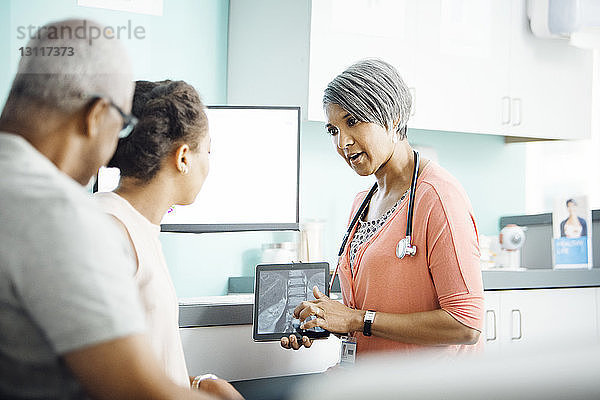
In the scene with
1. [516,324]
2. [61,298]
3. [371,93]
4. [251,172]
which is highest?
[371,93]

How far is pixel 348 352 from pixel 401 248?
303 millimetres

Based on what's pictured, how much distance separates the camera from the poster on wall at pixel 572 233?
3109 millimetres

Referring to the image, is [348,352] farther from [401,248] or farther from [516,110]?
[516,110]

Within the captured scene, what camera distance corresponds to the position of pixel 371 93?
1.66 meters

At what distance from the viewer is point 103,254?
63 cm

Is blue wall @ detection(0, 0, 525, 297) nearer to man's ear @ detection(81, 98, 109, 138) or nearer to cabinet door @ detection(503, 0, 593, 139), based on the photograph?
cabinet door @ detection(503, 0, 593, 139)

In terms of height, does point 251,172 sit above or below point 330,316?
above

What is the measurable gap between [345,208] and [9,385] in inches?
93.1

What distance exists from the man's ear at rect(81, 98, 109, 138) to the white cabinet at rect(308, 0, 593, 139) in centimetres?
180

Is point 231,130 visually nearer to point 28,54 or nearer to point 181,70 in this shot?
point 181,70

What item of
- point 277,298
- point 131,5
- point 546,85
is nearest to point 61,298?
point 277,298

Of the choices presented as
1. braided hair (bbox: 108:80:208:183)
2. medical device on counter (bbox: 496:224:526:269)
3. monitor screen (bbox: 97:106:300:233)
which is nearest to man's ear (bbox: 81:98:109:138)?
braided hair (bbox: 108:80:208:183)

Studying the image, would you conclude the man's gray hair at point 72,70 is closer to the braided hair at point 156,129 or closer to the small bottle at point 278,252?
the braided hair at point 156,129

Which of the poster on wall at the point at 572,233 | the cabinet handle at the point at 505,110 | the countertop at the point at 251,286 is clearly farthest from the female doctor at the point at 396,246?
the poster on wall at the point at 572,233
